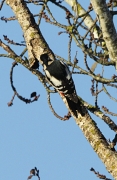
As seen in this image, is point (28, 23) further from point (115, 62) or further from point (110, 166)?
point (110, 166)

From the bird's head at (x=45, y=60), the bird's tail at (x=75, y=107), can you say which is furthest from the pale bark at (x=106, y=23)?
the bird's head at (x=45, y=60)

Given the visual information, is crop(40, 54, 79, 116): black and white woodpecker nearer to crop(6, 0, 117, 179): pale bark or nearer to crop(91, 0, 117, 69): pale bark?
crop(6, 0, 117, 179): pale bark

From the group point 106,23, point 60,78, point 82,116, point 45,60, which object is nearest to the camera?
point 106,23

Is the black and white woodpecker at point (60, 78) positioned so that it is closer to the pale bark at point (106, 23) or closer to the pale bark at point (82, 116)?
the pale bark at point (82, 116)

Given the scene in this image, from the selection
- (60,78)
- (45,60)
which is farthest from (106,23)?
(60,78)

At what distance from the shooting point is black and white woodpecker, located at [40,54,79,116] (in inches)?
255

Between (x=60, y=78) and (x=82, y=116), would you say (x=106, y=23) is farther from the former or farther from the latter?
(x=60, y=78)

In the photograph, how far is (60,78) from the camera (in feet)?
24.0

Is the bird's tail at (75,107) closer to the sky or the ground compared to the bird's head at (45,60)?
closer to the ground

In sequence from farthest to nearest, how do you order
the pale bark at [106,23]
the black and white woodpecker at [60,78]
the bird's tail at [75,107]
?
the black and white woodpecker at [60,78], the bird's tail at [75,107], the pale bark at [106,23]

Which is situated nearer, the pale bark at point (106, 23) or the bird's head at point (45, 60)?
the pale bark at point (106, 23)

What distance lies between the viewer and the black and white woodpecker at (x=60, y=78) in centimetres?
647

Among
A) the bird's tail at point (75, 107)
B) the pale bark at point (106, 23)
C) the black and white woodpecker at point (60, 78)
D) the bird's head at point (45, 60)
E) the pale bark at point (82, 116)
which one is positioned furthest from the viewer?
the bird's head at point (45, 60)

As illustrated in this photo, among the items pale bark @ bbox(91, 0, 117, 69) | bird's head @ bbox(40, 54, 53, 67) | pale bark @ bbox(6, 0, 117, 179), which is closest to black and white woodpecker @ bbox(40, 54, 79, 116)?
bird's head @ bbox(40, 54, 53, 67)
